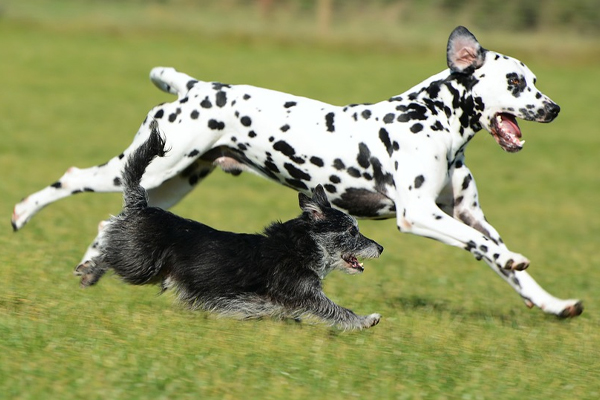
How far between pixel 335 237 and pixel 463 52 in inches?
67.0

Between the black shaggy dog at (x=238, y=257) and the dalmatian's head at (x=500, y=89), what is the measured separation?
1.32 meters

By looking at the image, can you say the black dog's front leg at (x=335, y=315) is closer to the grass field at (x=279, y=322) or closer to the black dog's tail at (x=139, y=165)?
the grass field at (x=279, y=322)

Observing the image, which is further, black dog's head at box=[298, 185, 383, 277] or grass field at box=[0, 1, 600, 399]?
black dog's head at box=[298, 185, 383, 277]

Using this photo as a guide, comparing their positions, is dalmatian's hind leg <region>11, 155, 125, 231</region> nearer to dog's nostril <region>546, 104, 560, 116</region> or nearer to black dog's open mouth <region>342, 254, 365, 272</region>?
black dog's open mouth <region>342, 254, 365, 272</region>

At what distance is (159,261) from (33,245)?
299 centimetres

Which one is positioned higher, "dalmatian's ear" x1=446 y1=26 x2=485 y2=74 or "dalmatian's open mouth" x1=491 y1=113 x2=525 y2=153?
"dalmatian's ear" x1=446 y1=26 x2=485 y2=74

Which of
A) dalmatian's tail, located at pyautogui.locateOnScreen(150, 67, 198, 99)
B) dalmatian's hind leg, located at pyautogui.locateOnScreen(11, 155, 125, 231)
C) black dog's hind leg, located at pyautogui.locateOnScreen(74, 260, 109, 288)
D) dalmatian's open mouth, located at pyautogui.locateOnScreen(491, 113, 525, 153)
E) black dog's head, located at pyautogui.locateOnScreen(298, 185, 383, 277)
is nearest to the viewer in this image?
black dog's head, located at pyautogui.locateOnScreen(298, 185, 383, 277)

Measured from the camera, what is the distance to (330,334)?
6293 millimetres

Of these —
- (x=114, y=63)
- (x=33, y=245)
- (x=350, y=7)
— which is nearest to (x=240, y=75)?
(x=114, y=63)

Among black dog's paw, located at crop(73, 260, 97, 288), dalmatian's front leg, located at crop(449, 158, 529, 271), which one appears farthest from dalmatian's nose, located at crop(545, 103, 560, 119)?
black dog's paw, located at crop(73, 260, 97, 288)

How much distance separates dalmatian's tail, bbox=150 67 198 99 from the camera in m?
7.94

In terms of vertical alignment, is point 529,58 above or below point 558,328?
above

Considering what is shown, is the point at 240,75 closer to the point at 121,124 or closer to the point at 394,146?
the point at 121,124

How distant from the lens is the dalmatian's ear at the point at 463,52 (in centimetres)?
703
